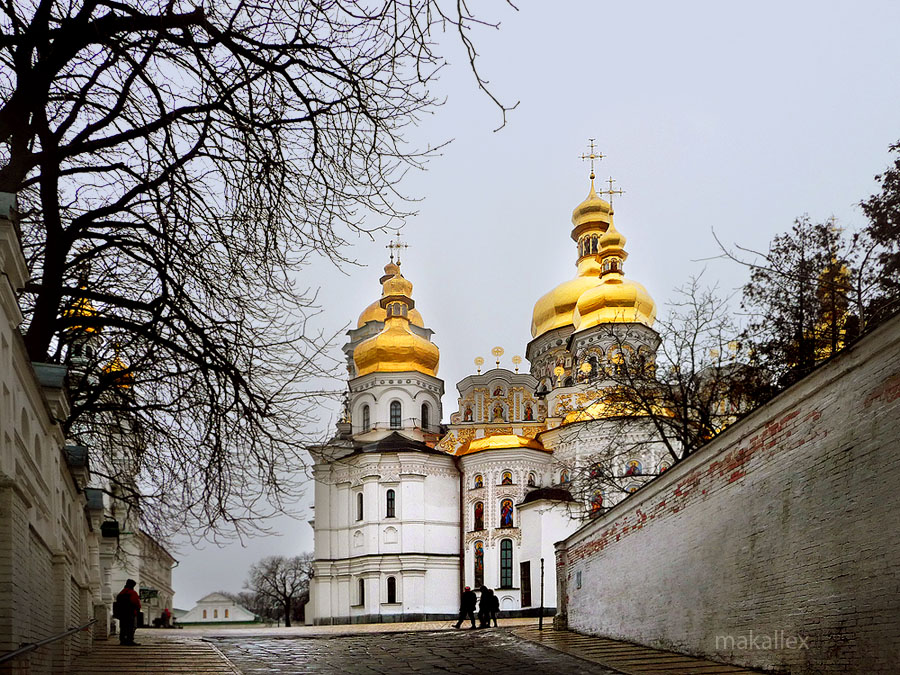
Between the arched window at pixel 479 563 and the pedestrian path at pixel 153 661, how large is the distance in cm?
3209

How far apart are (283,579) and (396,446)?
137 ft

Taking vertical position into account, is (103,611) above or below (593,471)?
below

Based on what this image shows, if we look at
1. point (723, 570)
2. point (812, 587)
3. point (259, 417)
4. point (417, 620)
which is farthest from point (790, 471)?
point (417, 620)

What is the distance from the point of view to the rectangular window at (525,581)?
46.9m

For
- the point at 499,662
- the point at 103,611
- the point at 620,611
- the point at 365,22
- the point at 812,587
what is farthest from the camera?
the point at 103,611

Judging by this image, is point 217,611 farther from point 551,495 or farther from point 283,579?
point 551,495

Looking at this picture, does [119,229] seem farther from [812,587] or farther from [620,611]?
[620,611]

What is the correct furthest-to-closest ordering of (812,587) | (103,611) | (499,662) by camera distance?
(103,611)
(499,662)
(812,587)

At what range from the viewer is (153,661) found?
15062 millimetres

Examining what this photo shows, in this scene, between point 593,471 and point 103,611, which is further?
point 593,471

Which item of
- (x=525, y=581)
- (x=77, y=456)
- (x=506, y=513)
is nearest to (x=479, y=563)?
(x=506, y=513)

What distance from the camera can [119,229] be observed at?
487 inches

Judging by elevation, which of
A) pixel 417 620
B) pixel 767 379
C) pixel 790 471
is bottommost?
pixel 417 620

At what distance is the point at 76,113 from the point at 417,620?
138 ft
